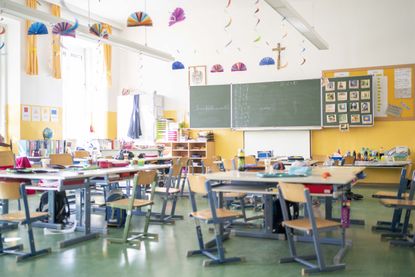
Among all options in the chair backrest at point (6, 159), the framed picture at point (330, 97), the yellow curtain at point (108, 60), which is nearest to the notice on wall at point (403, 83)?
the framed picture at point (330, 97)

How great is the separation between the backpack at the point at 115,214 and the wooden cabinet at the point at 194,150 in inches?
210

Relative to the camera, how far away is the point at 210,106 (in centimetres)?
1127

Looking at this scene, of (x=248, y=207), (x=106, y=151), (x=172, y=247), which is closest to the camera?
(x=172, y=247)

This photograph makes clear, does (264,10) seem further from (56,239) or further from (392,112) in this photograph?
(56,239)

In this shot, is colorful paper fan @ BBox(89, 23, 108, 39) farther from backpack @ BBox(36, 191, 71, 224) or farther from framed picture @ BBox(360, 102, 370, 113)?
framed picture @ BBox(360, 102, 370, 113)

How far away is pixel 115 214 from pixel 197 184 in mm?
1992

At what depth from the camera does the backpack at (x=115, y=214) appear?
5453 millimetres

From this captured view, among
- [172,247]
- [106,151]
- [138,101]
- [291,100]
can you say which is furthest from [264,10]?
[172,247]

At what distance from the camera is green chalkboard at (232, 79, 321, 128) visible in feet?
33.4

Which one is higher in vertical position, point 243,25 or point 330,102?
point 243,25

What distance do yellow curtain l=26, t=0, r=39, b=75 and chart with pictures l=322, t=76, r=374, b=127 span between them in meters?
6.57

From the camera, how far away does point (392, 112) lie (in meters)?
9.73

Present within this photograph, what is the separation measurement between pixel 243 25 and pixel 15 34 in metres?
5.42

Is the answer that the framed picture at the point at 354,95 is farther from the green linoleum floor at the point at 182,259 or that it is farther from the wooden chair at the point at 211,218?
the wooden chair at the point at 211,218
